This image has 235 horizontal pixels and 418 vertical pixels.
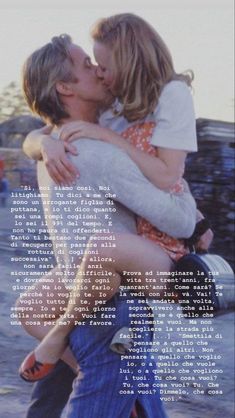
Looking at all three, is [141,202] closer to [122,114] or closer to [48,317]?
[122,114]

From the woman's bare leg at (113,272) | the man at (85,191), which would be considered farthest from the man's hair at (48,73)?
the woman's bare leg at (113,272)

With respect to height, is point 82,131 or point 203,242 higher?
point 82,131

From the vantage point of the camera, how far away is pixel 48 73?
1231 millimetres

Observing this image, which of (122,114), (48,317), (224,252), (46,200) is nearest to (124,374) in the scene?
(48,317)

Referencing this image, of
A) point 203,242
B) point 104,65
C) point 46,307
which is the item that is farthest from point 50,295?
point 104,65

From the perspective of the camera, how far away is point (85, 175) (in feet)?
3.94

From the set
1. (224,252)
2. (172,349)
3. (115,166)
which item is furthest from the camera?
→ (224,252)

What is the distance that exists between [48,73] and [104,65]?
0.09 metres

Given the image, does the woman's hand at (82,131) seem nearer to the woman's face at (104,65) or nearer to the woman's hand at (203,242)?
the woman's face at (104,65)

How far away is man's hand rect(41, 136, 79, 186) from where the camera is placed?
1.20m

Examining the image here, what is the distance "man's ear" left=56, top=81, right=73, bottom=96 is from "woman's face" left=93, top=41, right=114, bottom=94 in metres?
0.05

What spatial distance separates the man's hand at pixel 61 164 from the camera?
1200 mm

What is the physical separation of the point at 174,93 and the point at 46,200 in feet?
0.83

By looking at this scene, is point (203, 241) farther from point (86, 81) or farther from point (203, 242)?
point (86, 81)
